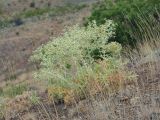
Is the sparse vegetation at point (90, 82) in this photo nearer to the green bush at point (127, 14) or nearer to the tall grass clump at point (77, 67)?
the tall grass clump at point (77, 67)

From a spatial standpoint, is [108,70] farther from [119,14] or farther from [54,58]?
[119,14]

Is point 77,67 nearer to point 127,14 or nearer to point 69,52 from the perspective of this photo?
point 69,52

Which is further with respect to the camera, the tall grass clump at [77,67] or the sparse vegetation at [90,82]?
the tall grass clump at [77,67]

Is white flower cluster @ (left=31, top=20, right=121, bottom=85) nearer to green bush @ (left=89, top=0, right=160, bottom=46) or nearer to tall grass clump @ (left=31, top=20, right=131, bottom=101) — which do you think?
tall grass clump @ (left=31, top=20, right=131, bottom=101)

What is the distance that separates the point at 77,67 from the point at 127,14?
7.38m

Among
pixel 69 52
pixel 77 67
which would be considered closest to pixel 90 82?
pixel 77 67

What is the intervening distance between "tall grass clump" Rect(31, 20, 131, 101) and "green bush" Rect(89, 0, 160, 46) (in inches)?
174

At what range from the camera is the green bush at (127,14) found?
15234 mm

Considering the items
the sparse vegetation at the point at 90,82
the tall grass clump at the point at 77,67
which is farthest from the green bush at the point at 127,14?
the tall grass clump at the point at 77,67

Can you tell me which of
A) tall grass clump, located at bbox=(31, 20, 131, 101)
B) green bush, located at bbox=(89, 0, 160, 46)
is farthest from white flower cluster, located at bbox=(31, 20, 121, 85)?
green bush, located at bbox=(89, 0, 160, 46)

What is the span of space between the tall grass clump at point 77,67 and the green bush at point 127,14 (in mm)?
4412

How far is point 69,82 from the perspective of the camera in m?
9.16

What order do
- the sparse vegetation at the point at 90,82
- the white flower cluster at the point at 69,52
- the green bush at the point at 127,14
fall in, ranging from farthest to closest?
the green bush at the point at 127,14, the white flower cluster at the point at 69,52, the sparse vegetation at the point at 90,82

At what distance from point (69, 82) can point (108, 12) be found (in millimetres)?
8722
